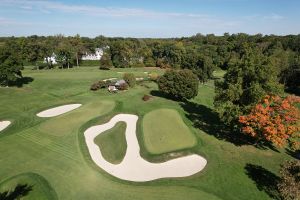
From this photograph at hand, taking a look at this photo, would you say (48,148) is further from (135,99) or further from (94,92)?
(94,92)

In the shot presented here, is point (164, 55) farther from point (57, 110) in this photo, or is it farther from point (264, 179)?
point (264, 179)

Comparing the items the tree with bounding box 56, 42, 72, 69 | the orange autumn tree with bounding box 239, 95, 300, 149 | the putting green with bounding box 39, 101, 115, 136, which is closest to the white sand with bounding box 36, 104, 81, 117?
the putting green with bounding box 39, 101, 115, 136

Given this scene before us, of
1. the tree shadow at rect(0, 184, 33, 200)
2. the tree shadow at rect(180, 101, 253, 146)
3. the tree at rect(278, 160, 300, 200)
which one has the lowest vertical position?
the tree shadow at rect(0, 184, 33, 200)

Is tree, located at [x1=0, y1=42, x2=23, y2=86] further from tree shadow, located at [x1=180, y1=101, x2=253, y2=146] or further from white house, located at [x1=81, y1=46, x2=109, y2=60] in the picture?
white house, located at [x1=81, y1=46, x2=109, y2=60]

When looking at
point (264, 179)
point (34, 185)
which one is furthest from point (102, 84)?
point (264, 179)

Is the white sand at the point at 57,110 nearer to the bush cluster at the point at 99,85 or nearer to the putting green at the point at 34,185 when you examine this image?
the bush cluster at the point at 99,85

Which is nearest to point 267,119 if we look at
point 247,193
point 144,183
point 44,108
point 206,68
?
point 247,193

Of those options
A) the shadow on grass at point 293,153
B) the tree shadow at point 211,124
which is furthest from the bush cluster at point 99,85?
the shadow on grass at point 293,153
